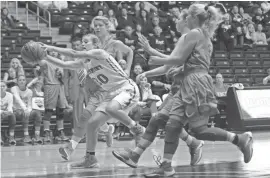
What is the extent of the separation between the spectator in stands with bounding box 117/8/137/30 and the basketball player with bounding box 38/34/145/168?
991 cm

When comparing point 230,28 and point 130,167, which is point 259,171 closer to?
point 130,167

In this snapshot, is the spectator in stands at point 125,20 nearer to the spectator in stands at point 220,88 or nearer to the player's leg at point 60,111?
the spectator in stands at point 220,88

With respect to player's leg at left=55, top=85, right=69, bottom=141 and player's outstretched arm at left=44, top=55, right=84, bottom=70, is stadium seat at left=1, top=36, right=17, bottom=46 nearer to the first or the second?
player's leg at left=55, top=85, right=69, bottom=141

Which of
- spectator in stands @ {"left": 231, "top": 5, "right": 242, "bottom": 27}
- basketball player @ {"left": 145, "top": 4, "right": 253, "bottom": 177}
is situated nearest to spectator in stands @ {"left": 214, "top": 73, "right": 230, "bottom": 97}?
spectator in stands @ {"left": 231, "top": 5, "right": 242, "bottom": 27}

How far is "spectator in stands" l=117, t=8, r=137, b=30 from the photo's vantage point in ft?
58.7

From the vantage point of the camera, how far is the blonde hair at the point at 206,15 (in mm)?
6375

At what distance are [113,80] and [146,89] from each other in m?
5.79

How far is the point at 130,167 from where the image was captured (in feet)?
24.2

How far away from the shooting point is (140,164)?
777cm

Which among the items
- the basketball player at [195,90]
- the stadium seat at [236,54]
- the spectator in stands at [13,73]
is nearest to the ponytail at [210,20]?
the basketball player at [195,90]

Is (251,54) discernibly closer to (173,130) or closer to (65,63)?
(65,63)

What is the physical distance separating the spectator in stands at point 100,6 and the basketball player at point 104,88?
10.2 metres

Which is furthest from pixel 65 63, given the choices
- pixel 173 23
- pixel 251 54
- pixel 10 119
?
pixel 251 54

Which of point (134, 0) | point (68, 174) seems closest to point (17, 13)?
point (134, 0)
